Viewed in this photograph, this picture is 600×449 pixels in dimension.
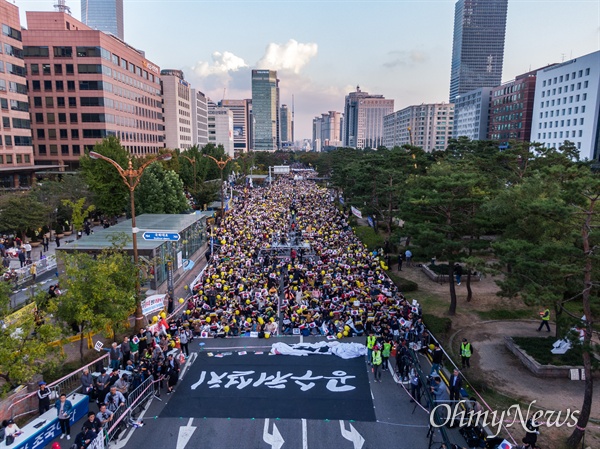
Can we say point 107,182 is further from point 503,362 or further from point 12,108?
point 503,362

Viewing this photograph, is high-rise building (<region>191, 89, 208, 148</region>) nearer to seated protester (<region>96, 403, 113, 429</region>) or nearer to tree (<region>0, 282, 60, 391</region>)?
tree (<region>0, 282, 60, 391</region>)

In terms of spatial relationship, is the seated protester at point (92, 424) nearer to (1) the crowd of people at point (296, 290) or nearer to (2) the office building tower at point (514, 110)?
(1) the crowd of people at point (296, 290)

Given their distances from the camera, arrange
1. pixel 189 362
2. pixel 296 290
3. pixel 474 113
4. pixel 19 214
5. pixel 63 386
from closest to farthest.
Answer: pixel 63 386 → pixel 189 362 → pixel 296 290 → pixel 19 214 → pixel 474 113

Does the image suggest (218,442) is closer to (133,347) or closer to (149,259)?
(133,347)

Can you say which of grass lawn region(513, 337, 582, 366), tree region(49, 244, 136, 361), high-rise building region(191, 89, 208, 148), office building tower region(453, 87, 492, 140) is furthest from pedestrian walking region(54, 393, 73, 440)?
office building tower region(453, 87, 492, 140)

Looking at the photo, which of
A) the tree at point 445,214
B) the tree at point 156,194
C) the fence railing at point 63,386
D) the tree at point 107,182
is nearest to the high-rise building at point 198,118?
the tree at point 107,182

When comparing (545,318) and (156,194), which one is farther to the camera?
(156,194)

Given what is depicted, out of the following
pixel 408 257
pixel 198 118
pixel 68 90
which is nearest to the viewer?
pixel 408 257

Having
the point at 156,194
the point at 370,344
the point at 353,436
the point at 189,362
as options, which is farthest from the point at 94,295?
the point at 156,194

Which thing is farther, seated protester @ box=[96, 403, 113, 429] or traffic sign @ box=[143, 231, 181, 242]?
traffic sign @ box=[143, 231, 181, 242]
